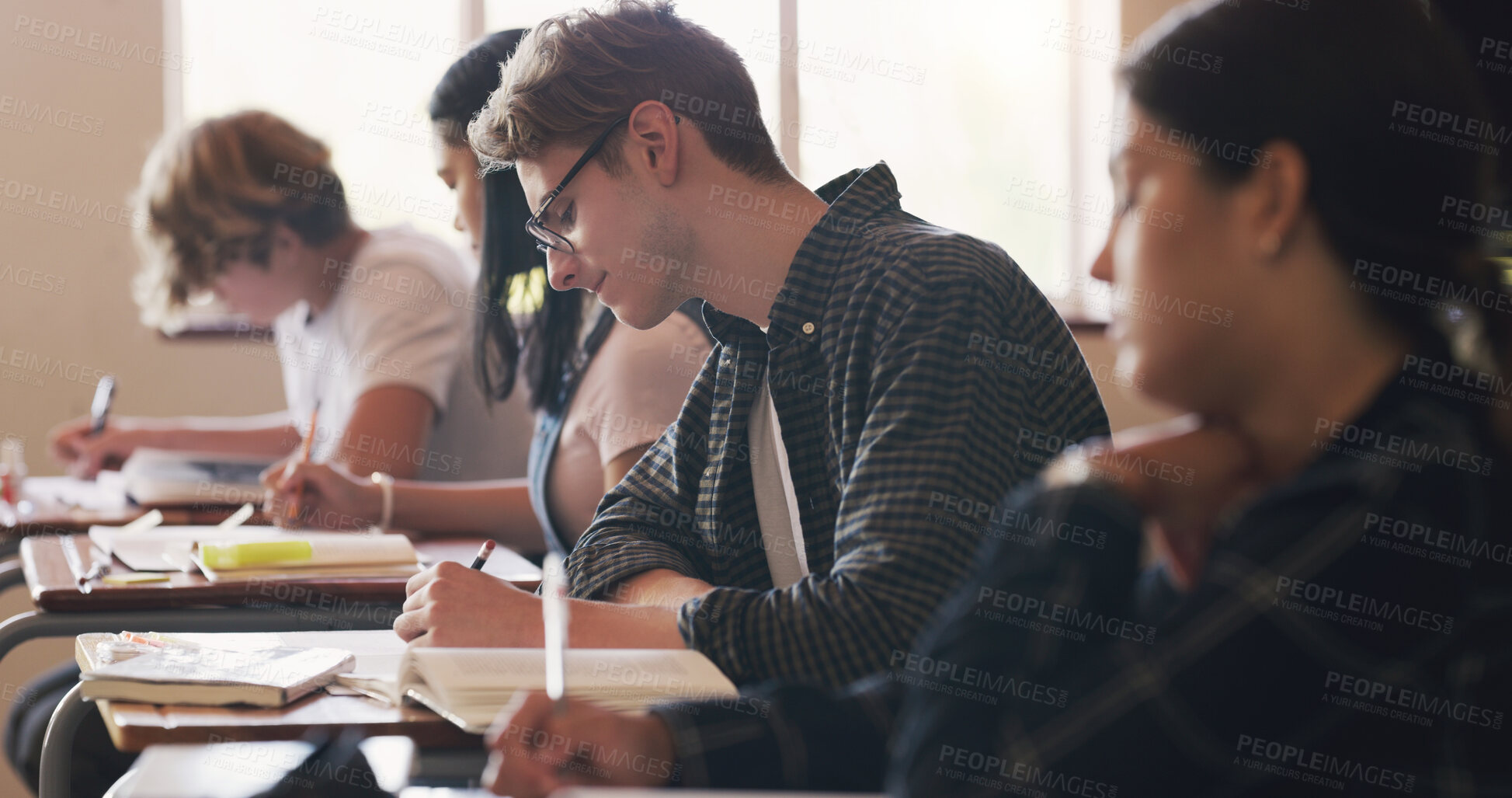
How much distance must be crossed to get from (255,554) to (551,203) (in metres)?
0.64

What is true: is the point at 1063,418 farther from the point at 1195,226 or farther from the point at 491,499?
the point at 491,499

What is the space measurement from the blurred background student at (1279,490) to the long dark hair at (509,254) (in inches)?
52.1

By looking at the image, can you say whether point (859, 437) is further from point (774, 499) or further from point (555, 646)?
point (555, 646)

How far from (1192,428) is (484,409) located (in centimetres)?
189

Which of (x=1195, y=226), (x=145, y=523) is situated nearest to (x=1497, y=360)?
(x=1195, y=226)

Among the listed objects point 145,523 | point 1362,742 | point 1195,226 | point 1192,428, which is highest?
point 1195,226

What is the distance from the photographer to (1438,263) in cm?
62

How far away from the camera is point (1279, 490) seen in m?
0.62

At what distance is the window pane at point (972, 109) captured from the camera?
3895 millimetres

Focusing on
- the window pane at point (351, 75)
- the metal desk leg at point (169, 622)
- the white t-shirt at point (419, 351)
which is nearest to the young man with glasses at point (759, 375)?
the metal desk leg at point (169, 622)

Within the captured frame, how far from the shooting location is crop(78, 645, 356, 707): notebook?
1.01 meters

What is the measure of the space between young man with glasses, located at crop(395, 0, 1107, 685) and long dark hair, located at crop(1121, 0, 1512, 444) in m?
0.39

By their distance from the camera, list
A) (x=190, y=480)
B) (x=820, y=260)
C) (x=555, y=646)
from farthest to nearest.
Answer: (x=190, y=480)
(x=820, y=260)
(x=555, y=646)

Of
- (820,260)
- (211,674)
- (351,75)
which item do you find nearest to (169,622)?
(211,674)
